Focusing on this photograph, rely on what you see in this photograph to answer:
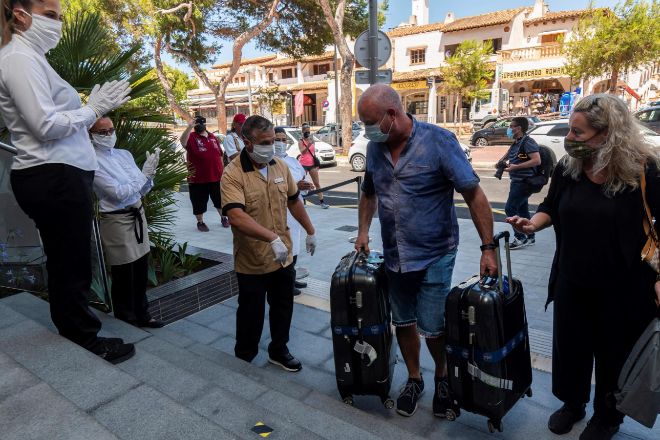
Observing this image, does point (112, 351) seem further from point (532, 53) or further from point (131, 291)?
point (532, 53)

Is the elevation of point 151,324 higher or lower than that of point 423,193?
lower

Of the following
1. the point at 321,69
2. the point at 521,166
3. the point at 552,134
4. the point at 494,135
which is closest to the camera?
the point at 521,166

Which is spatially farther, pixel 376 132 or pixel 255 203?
pixel 255 203

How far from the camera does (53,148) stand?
92.4 inches

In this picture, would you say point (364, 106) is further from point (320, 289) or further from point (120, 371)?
point (320, 289)

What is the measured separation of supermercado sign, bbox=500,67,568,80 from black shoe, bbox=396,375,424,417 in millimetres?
29944

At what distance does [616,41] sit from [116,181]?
26215 mm

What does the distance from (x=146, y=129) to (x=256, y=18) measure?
18487 mm

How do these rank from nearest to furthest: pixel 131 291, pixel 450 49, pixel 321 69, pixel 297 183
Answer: pixel 131 291, pixel 297 183, pixel 450 49, pixel 321 69

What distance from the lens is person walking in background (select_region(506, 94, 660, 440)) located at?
2.14 m

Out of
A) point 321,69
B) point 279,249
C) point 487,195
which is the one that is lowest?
point 487,195

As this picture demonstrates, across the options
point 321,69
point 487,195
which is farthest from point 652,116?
point 321,69

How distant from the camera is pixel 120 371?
91.2 inches

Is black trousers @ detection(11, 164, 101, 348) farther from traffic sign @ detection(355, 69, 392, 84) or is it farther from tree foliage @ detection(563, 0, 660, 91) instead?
tree foliage @ detection(563, 0, 660, 91)
